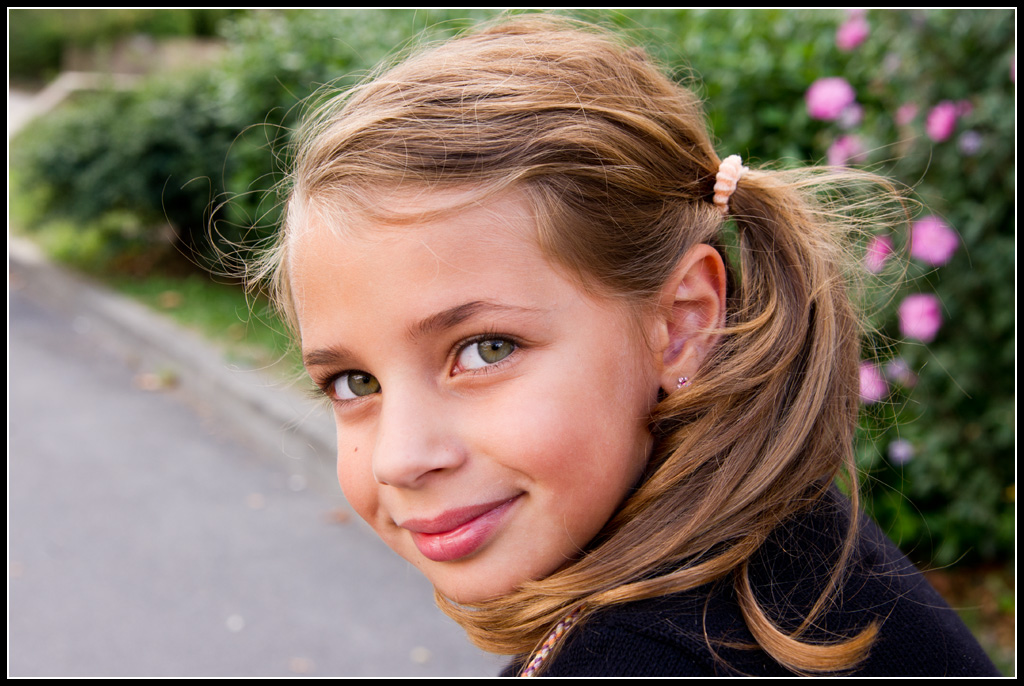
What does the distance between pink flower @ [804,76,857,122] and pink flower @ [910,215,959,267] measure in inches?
22.1

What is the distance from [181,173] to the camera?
7.21m

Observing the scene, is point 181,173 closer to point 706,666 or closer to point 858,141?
point 858,141

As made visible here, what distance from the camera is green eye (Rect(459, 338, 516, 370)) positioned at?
120 centimetres

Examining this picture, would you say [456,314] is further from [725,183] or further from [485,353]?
[725,183]

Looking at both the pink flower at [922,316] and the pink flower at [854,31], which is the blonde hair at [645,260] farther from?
the pink flower at [854,31]

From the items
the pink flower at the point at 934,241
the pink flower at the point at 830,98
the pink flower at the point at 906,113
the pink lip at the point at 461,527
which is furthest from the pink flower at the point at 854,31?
the pink lip at the point at 461,527

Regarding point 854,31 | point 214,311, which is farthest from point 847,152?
point 214,311

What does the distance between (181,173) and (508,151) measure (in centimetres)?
668

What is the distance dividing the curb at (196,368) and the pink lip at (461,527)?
2.22 metres

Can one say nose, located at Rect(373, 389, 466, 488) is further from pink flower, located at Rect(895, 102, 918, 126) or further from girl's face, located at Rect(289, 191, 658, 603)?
pink flower, located at Rect(895, 102, 918, 126)

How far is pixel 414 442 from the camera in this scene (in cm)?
116

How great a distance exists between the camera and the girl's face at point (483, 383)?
117 cm

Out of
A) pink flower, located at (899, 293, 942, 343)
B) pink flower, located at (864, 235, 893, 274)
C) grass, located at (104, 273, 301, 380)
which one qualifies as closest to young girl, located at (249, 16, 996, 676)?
pink flower, located at (864, 235, 893, 274)

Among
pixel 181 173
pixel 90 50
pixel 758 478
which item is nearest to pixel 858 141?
pixel 758 478
